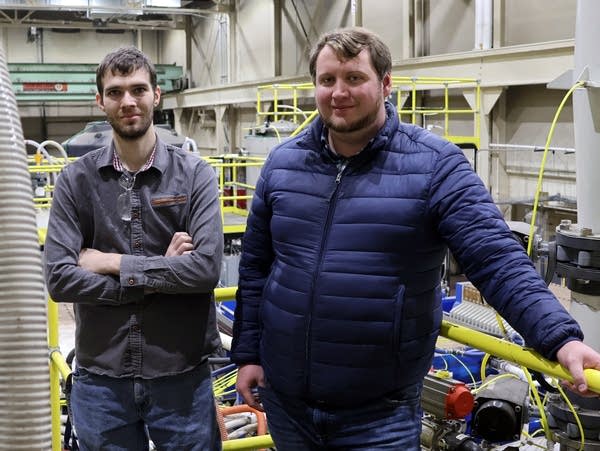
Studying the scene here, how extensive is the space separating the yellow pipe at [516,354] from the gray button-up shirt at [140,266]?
794mm

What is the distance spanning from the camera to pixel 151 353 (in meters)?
2.42

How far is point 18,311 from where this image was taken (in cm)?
125

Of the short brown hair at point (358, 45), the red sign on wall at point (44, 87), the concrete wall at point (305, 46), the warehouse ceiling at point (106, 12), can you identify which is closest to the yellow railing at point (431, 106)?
the concrete wall at point (305, 46)

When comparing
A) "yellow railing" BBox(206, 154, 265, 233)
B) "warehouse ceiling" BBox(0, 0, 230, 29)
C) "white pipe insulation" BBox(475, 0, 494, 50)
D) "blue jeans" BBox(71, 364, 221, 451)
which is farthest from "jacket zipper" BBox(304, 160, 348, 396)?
"warehouse ceiling" BBox(0, 0, 230, 29)

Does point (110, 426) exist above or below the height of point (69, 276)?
below

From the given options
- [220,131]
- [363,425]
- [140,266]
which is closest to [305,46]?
[220,131]

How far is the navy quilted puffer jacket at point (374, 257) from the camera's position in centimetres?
193

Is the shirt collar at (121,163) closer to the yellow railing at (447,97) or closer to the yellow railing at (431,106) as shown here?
the yellow railing at (431,106)

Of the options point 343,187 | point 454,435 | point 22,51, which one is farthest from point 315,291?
point 22,51

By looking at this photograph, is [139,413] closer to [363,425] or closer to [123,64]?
[363,425]

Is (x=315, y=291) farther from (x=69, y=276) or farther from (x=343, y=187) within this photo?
(x=69, y=276)

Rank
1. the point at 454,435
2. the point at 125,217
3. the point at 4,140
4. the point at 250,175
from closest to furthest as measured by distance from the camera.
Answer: the point at 4,140
the point at 125,217
the point at 454,435
the point at 250,175

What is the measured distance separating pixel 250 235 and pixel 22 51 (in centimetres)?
2420

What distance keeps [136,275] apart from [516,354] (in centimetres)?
116
